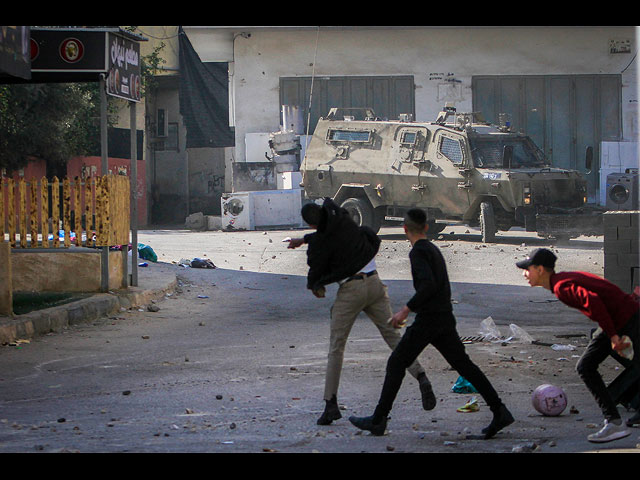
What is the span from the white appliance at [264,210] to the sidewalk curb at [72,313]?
43.1 ft

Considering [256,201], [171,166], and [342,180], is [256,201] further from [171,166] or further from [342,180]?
[171,166]

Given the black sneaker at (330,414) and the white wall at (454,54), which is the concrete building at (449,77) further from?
the black sneaker at (330,414)

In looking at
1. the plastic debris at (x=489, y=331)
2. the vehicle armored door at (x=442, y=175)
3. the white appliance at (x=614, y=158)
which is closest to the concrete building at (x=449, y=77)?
the white appliance at (x=614, y=158)

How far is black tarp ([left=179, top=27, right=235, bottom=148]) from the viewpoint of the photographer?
3269 centimetres

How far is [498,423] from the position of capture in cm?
619

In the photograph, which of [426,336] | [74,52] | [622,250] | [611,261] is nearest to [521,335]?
[611,261]

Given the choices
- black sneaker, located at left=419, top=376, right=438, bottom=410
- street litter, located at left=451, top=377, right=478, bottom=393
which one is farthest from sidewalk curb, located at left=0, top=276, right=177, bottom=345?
black sneaker, located at left=419, top=376, right=438, bottom=410

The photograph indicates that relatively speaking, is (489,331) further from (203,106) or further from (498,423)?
(203,106)

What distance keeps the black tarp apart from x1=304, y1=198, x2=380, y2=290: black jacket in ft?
86.7

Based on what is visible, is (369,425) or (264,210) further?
(264,210)

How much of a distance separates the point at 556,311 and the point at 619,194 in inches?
492

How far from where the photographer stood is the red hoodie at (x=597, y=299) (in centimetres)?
581

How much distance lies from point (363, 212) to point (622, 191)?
651cm

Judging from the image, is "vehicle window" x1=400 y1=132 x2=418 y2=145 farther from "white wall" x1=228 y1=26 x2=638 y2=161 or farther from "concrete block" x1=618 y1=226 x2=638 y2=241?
"concrete block" x1=618 y1=226 x2=638 y2=241
